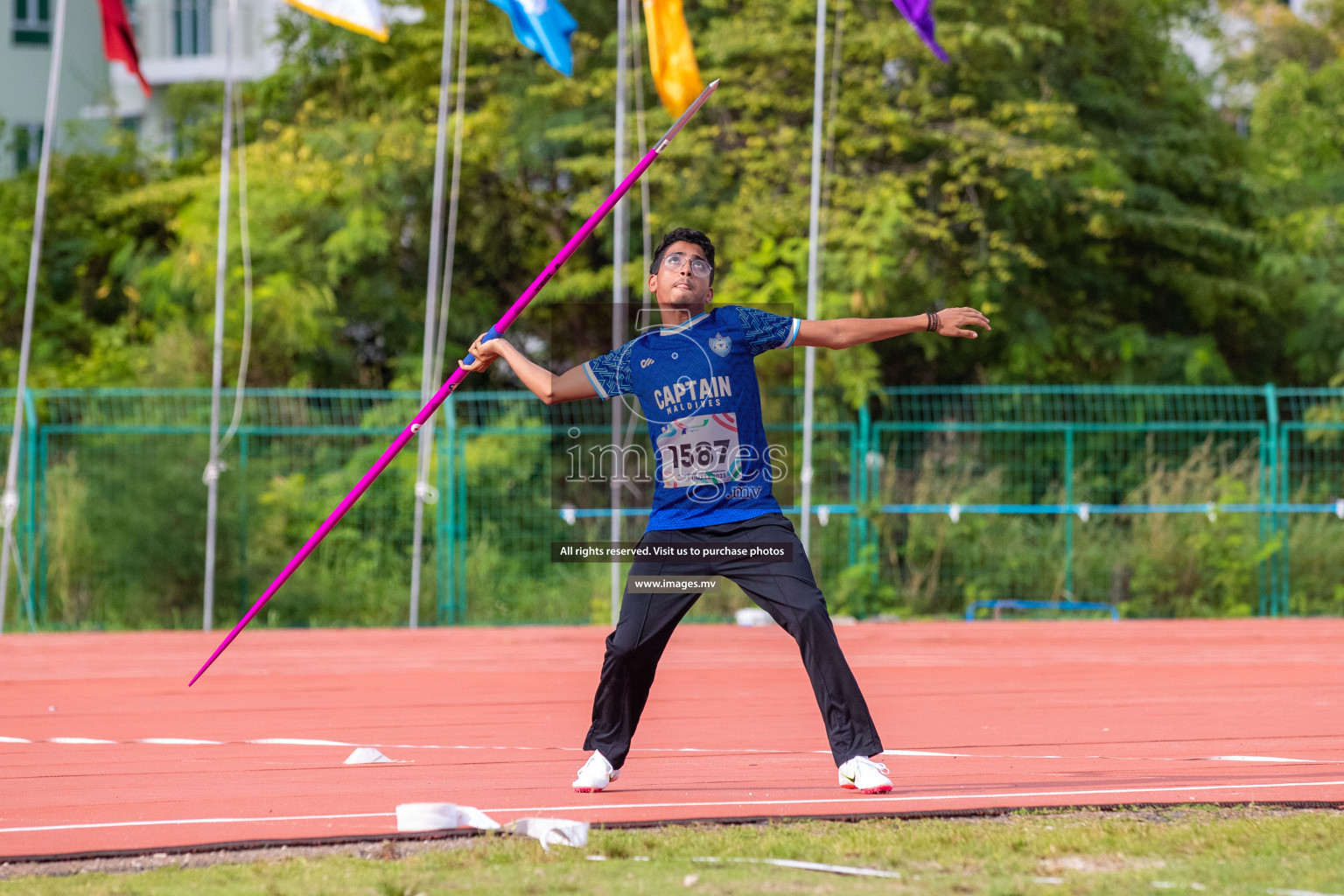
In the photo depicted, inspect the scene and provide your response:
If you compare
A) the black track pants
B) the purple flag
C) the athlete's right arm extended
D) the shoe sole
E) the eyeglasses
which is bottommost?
the shoe sole

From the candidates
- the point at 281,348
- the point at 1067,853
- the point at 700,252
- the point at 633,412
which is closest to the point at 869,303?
the point at 633,412

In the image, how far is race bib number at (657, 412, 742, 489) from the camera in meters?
4.98

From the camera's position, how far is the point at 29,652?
10.9 meters

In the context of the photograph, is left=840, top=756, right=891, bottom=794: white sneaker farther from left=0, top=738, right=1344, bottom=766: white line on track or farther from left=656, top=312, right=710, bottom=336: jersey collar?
left=656, top=312, right=710, bottom=336: jersey collar

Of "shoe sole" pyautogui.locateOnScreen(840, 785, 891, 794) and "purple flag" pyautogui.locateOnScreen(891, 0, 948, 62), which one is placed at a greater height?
"purple flag" pyautogui.locateOnScreen(891, 0, 948, 62)

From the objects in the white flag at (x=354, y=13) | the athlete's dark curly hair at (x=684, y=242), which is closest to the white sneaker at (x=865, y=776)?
the athlete's dark curly hair at (x=684, y=242)

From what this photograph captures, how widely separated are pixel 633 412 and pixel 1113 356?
7.60m

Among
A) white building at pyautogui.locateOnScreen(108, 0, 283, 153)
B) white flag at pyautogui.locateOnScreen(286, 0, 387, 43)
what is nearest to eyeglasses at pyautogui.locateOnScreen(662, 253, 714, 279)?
white flag at pyautogui.locateOnScreen(286, 0, 387, 43)

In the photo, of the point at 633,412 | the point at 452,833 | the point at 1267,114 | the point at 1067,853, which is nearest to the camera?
the point at 1067,853

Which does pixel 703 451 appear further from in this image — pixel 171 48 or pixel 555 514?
pixel 171 48

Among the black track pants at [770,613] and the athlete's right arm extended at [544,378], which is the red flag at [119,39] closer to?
the athlete's right arm extended at [544,378]

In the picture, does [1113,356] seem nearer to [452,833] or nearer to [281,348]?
[281,348]

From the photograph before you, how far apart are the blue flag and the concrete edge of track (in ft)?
24.8

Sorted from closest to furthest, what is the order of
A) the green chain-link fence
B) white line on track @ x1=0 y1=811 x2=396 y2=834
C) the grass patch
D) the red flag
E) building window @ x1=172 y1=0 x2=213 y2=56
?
1. the grass patch
2. white line on track @ x1=0 y1=811 x2=396 y2=834
3. the red flag
4. the green chain-link fence
5. building window @ x1=172 y1=0 x2=213 y2=56
